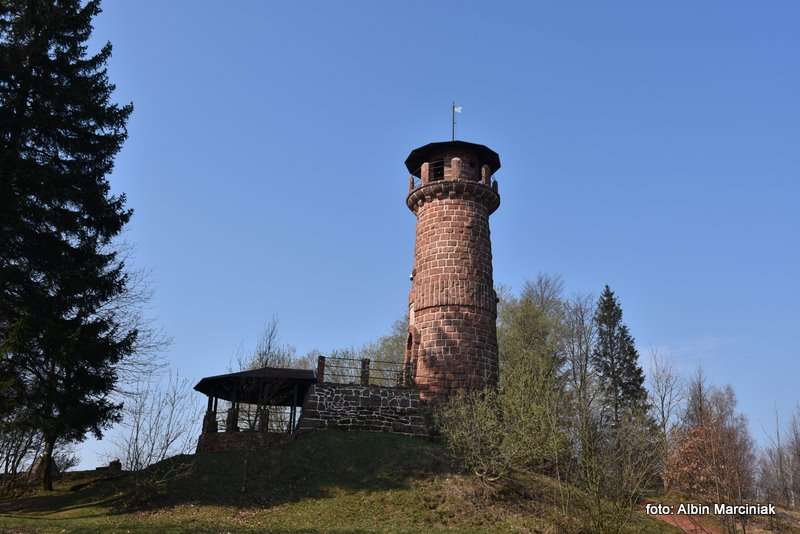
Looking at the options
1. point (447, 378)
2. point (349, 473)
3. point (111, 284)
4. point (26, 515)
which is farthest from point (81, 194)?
point (447, 378)

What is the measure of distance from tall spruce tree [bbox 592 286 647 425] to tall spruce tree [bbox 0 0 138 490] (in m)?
Answer: 30.9

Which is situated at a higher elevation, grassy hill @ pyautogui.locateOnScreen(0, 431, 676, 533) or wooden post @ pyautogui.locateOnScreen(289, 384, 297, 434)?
wooden post @ pyautogui.locateOnScreen(289, 384, 297, 434)

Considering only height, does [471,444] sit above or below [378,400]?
below

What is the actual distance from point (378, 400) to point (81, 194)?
40.2 ft

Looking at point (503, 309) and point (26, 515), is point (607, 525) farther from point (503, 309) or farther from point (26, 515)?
point (503, 309)

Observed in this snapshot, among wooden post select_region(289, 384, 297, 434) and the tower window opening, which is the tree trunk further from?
the tower window opening

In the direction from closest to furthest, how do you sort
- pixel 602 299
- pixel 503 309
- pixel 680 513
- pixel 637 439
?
pixel 637 439
pixel 680 513
pixel 503 309
pixel 602 299

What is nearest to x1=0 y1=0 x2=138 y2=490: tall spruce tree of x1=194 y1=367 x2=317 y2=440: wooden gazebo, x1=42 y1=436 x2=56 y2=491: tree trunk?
x1=42 y1=436 x2=56 y2=491: tree trunk

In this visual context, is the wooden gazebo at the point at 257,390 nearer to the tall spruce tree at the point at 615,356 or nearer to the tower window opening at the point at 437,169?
the tower window opening at the point at 437,169

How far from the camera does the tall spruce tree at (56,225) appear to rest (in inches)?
684

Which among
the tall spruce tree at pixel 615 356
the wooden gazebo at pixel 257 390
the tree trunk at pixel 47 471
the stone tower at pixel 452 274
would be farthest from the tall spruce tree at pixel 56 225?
the tall spruce tree at pixel 615 356

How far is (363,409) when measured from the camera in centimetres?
2241

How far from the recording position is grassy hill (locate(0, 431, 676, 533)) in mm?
15133

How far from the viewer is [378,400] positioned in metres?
22.6
